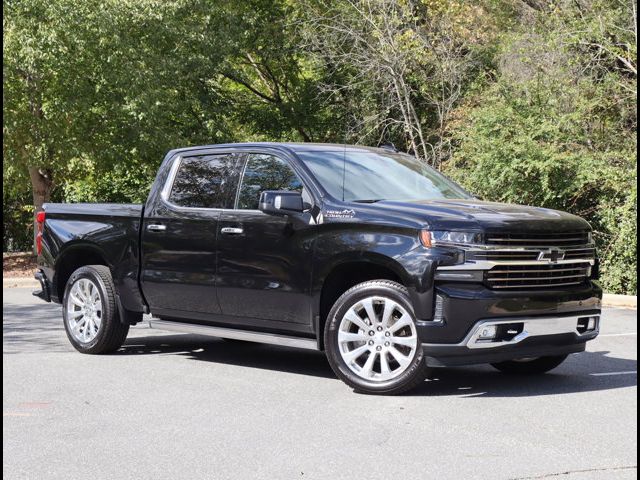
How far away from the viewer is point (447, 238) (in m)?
7.52

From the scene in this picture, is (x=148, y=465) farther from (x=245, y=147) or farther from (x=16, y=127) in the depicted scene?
(x=16, y=127)

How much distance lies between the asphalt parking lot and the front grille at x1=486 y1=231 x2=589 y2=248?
1.14 metres

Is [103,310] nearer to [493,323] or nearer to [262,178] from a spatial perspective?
[262,178]

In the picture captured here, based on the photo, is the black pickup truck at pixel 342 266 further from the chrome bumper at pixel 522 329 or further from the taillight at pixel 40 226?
the taillight at pixel 40 226

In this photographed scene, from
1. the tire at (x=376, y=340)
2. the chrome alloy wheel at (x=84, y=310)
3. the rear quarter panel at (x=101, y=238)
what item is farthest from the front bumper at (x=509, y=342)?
the chrome alloy wheel at (x=84, y=310)

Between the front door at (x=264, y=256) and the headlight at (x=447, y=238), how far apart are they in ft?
3.54

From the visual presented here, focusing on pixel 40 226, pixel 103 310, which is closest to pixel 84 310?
pixel 103 310

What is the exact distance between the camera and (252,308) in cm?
869

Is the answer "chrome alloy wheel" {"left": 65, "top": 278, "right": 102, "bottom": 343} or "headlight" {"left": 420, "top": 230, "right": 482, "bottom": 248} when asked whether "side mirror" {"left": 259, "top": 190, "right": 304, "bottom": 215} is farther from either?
"chrome alloy wheel" {"left": 65, "top": 278, "right": 102, "bottom": 343}

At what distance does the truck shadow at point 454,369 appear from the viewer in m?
8.16

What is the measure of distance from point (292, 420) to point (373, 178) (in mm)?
2594

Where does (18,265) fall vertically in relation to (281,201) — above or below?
below

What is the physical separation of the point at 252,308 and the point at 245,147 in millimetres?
1466

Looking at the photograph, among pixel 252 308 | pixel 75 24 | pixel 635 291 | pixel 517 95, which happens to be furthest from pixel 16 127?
pixel 252 308
